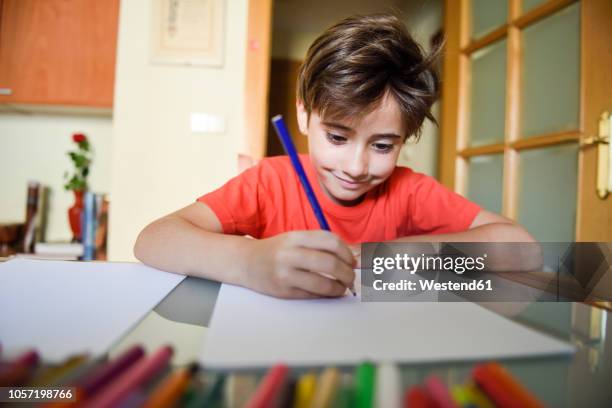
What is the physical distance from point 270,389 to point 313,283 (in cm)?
20

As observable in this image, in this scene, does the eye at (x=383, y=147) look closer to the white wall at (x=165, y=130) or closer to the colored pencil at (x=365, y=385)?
the colored pencil at (x=365, y=385)

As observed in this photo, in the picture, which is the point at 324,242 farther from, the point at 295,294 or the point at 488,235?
the point at 488,235

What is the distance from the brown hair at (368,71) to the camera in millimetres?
653

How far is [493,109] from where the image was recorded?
145 centimetres

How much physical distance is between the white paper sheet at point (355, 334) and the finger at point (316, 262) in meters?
0.03

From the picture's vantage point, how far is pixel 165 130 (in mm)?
1601

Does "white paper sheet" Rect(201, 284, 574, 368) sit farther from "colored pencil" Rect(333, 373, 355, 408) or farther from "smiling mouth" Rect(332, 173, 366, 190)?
"smiling mouth" Rect(332, 173, 366, 190)

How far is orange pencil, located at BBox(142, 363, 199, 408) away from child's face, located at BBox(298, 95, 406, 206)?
Result: 0.51 metres

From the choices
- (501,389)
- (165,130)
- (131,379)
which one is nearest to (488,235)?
(501,389)

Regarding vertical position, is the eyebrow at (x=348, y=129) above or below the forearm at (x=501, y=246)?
above

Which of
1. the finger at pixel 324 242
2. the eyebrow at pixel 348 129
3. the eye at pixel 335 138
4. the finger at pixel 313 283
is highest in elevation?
the eyebrow at pixel 348 129

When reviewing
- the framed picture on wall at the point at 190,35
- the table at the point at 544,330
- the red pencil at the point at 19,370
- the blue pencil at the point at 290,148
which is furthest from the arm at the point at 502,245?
the framed picture on wall at the point at 190,35

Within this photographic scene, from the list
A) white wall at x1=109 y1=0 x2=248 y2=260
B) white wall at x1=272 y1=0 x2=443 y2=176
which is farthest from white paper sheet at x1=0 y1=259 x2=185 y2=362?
white wall at x1=272 y1=0 x2=443 y2=176

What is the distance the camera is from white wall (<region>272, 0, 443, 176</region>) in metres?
2.61
